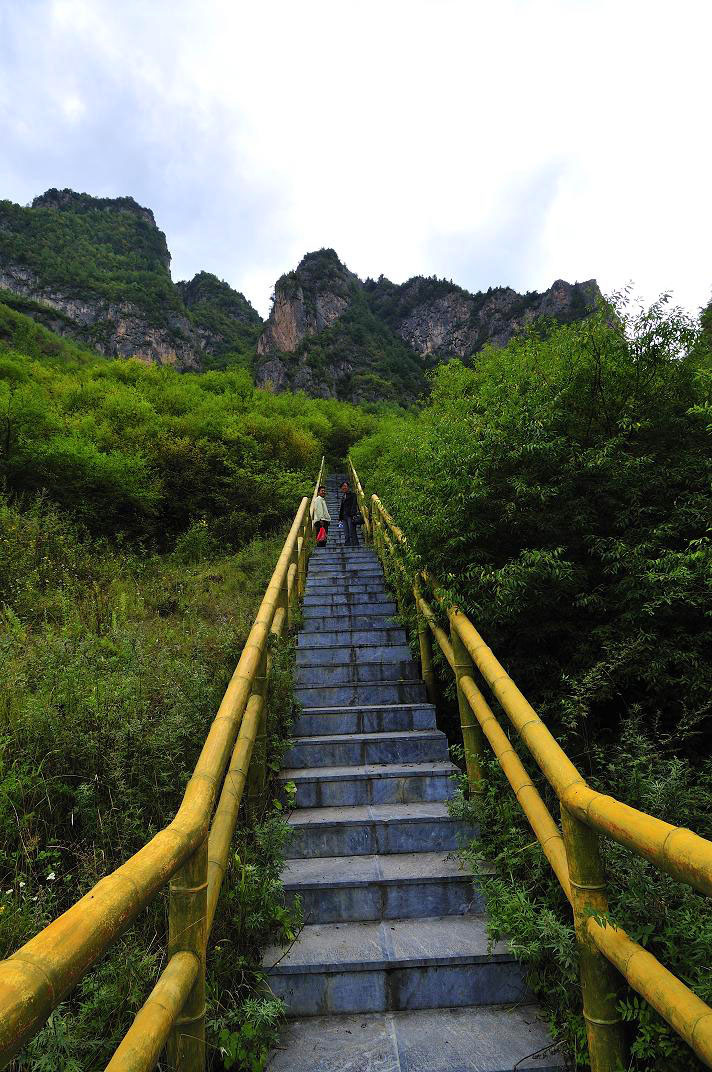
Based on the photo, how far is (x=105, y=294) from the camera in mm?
78750

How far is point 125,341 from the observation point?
7562 centimetres

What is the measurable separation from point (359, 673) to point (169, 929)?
3.26m

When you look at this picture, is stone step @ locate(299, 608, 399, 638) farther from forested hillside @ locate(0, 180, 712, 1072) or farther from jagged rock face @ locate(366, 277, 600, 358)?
jagged rock face @ locate(366, 277, 600, 358)

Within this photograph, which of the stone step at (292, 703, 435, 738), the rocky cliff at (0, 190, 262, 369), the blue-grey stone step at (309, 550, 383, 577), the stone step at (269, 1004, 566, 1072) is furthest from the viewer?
the rocky cliff at (0, 190, 262, 369)

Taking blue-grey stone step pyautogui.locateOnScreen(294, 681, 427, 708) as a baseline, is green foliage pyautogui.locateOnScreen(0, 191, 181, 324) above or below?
above

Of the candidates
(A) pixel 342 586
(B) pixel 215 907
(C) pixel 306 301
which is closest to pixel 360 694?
(B) pixel 215 907

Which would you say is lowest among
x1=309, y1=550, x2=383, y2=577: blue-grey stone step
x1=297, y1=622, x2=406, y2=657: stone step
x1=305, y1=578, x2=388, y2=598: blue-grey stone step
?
x1=297, y1=622, x2=406, y2=657: stone step

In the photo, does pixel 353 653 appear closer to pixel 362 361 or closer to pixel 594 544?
pixel 594 544

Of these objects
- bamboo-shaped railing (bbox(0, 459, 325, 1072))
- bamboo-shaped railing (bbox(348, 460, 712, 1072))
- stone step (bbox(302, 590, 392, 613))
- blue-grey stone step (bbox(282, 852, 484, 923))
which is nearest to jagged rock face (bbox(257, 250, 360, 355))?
Answer: stone step (bbox(302, 590, 392, 613))

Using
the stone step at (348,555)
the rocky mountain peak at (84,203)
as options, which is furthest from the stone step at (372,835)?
the rocky mountain peak at (84,203)

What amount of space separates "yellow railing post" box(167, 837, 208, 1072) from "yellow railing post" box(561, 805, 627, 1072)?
1.11m

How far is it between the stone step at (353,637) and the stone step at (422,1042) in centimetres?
333

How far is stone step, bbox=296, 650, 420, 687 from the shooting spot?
4754mm

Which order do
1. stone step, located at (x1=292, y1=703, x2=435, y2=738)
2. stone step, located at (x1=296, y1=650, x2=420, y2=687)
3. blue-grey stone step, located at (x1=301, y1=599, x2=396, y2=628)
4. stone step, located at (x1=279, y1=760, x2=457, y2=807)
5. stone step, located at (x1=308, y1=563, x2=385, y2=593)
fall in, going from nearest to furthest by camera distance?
stone step, located at (x1=279, y1=760, x2=457, y2=807), stone step, located at (x1=292, y1=703, x2=435, y2=738), stone step, located at (x1=296, y1=650, x2=420, y2=687), blue-grey stone step, located at (x1=301, y1=599, x2=396, y2=628), stone step, located at (x1=308, y1=563, x2=385, y2=593)
